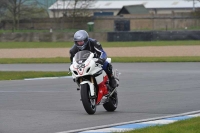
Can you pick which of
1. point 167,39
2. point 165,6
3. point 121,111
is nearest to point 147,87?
point 121,111

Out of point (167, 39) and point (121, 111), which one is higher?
point (121, 111)

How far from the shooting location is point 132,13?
84.9 m

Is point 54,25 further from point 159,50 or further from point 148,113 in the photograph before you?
point 148,113

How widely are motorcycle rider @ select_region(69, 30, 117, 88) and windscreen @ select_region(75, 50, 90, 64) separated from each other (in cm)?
16

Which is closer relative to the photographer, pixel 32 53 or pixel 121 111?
pixel 121 111

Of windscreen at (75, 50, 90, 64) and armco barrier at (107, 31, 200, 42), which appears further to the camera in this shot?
armco barrier at (107, 31, 200, 42)

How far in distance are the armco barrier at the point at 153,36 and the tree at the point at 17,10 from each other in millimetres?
21331

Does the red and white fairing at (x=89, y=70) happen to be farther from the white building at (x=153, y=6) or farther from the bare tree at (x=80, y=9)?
the white building at (x=153, y=6)

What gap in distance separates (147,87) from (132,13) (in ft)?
223

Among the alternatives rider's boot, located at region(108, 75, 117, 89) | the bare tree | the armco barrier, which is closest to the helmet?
rider's boot, located at region(108, 75, 117, 89)

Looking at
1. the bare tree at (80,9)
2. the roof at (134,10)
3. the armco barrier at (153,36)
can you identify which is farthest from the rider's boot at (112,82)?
the roof at (134,10)

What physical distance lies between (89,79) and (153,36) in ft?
119

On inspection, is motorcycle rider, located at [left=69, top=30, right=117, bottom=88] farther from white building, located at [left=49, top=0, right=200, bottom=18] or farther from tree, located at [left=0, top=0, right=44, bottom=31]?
white building, located at [left=49, top=0, right=200, bottom=18]

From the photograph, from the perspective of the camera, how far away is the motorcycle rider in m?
11.4
